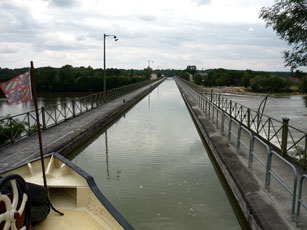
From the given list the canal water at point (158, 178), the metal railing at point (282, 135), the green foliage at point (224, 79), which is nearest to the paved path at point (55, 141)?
the canal water at point (158, 178)

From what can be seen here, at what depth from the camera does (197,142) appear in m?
12.8

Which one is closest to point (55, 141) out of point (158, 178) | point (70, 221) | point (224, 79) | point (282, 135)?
point (158, 178)

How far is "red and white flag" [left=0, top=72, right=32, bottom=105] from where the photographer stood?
4.16m

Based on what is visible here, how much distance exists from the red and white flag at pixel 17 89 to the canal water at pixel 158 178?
3.44 m

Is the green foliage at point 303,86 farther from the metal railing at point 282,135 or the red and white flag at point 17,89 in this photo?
the red and white flag at point 17,89

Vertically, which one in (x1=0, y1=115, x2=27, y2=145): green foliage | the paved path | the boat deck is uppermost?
(x1=0, y1=115, x2=27, y2=145): green foliage

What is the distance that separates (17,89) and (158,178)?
5.17 metres

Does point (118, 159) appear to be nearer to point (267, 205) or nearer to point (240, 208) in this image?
point (240, 208)

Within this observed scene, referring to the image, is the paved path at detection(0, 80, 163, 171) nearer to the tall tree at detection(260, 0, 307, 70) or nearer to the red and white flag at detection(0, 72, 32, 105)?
the red and white flag at detection(0, 72, 32, 105)

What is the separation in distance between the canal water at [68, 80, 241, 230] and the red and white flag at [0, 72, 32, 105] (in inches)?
135

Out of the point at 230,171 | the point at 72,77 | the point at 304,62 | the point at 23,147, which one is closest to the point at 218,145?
the point at 230,171

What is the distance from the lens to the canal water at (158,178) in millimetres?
5973

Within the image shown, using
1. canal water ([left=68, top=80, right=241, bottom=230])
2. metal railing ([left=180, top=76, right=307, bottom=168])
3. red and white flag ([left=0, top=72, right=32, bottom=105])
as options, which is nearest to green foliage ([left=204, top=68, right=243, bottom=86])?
metal railing ([left=180, top=76, right=307, bottom=168])

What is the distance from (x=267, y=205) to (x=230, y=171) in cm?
204
